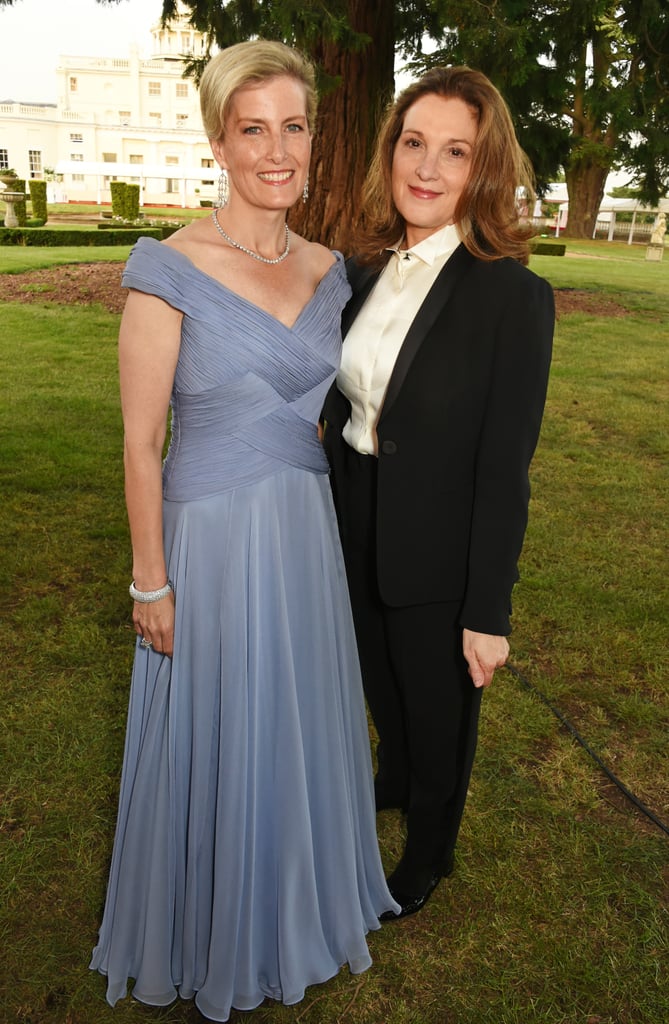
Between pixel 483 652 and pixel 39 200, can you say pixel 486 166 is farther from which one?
pixel 39 200

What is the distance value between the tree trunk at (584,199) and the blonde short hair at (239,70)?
3181 cm

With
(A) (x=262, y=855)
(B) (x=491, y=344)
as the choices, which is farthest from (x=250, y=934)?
(B) (x=491, y=344)

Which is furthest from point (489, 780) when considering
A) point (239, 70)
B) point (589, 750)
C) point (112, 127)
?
point (112, 127)

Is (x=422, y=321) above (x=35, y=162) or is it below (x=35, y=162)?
above

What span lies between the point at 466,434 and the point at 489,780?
1.78m

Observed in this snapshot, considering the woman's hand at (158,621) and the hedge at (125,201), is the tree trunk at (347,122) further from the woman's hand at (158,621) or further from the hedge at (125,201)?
the hedge at (125,201)

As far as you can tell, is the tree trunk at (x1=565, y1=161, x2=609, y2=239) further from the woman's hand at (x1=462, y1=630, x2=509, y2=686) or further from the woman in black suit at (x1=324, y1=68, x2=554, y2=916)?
the woman's hand at (x1=462, y1=630, x2=509, y2=686)

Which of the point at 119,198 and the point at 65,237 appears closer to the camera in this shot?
the point at 65,237

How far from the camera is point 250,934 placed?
223cm

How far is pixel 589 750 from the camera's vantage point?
3.55m

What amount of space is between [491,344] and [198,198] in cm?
5959

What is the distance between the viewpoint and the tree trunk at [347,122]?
798 centimetres

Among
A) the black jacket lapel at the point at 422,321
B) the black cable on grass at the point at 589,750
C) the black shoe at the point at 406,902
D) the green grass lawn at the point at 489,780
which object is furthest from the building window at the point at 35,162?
the black shoe at the point at 406,902

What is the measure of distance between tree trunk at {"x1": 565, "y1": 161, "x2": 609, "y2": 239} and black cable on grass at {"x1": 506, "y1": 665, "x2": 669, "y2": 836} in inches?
1198
